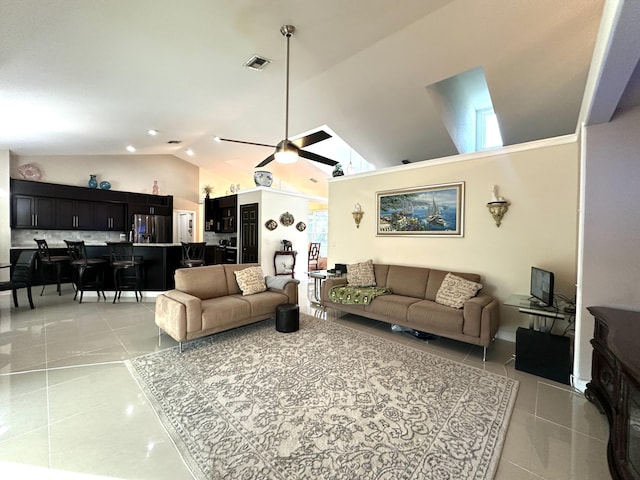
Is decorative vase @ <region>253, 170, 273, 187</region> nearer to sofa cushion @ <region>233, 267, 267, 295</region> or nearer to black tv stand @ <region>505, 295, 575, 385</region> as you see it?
sofa cushion @ <region>233, 267, 267, 295</region>

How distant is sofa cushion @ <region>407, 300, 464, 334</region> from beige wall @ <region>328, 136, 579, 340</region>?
3.21 feet

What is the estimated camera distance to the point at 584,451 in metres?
1.76

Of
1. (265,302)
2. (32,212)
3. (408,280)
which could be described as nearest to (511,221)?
(408,280)

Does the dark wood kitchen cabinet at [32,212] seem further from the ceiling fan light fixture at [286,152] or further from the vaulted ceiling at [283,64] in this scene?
the ceiling fan light fixture at [286,152]

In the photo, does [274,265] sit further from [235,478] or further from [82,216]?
[235,478]

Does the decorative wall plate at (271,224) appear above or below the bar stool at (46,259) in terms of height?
above

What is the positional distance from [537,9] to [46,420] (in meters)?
5.62

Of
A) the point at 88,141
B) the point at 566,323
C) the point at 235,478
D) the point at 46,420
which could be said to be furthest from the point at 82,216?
the point at 566,323

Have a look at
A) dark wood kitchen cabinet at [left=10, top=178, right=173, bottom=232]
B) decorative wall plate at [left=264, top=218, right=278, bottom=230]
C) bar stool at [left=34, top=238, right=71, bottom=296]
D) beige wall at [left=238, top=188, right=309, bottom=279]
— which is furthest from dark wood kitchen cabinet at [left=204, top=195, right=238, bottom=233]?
bar stool at [left=34, top=238, right=71, bottom=296]

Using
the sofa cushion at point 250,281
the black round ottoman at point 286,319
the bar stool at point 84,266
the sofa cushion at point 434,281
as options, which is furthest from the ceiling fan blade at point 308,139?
the bar stool at point 84,266

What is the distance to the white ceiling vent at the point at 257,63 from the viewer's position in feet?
11.1

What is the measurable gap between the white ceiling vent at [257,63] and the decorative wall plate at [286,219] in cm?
443

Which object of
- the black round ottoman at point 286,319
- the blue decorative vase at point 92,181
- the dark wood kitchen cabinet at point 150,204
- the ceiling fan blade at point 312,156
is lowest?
the black round ottoman at point 286,319

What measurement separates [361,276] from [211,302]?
2.39 meters
